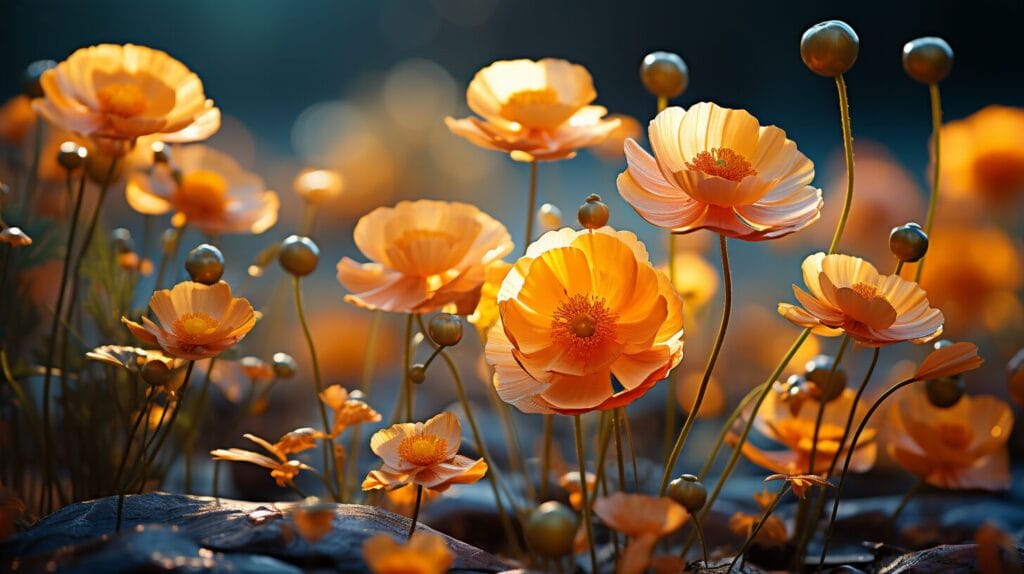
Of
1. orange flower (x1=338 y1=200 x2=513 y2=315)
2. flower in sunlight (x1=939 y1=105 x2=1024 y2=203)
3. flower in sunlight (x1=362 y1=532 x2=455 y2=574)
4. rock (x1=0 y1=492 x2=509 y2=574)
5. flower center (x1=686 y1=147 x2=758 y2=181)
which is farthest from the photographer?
flower in sunlight (x1=939 y1=105 x2=1024 y2=203)

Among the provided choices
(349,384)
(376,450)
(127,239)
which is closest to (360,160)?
(349,384)

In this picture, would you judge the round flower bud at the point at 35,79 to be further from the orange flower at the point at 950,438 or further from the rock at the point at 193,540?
the orange flower at the point at 950,438

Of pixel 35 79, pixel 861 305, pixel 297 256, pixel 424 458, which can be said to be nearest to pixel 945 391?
pixel 861 305

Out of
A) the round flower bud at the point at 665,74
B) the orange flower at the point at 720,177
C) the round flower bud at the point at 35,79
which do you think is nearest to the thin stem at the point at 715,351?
the orange flower at the point at 720,177

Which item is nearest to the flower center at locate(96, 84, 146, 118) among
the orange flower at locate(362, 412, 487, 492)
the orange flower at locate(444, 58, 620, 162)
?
the orange flower at locate(444, 58, 620, 162)

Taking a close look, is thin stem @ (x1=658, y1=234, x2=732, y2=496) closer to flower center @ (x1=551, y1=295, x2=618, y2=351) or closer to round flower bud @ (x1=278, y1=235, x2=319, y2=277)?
flower center @ (x1=551, y1=295, x2=618, y2=351)

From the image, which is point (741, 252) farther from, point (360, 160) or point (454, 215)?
point (454, 215)
